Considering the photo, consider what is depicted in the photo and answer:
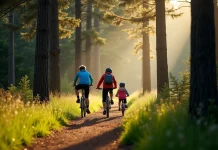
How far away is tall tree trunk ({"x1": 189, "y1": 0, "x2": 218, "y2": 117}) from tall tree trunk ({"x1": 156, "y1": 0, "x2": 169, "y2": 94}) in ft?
22.1

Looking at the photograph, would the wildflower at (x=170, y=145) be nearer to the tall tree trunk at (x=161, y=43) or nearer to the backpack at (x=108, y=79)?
the tall tree trunk at (x=161, y=43)

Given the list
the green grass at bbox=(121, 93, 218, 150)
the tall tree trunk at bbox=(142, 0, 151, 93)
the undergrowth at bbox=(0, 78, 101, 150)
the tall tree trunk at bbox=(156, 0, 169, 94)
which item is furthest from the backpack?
the tall tree trunk at bbox=(142, 0, 151, 93)

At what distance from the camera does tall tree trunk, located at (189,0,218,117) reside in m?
7.02

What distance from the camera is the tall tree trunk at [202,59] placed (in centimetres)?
702

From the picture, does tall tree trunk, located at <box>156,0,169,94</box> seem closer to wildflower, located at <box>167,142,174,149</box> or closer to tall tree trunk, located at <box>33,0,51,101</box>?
tall tree trunk, located at <box>33,0,51,101</box>

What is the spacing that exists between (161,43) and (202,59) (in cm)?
714

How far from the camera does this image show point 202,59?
7.02 metres

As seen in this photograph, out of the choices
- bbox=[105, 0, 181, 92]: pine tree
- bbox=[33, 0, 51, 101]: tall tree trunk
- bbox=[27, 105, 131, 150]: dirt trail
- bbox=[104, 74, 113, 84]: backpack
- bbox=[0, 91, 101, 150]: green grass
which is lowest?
bbox=[27, 105, 131, 150]: dirt trail

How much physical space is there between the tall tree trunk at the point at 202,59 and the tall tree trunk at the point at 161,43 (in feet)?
22.1

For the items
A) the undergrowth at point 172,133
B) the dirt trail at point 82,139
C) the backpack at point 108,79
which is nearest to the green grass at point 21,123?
the dirt trail at point 82,139

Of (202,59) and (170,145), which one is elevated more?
(202,59)

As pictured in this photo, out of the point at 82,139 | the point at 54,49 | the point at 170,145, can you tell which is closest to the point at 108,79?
the point at 54,49

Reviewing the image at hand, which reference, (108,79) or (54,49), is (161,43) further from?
(54,49)

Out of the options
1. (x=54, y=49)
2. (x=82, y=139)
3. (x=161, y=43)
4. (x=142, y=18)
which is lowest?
(x=82, y=139)
